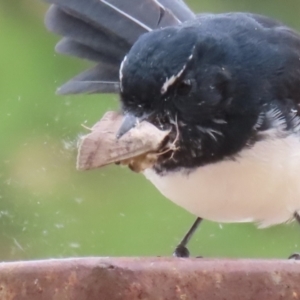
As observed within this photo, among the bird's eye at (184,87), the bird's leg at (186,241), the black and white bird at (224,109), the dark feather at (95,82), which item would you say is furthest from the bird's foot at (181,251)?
the bird's eye at (184,87)

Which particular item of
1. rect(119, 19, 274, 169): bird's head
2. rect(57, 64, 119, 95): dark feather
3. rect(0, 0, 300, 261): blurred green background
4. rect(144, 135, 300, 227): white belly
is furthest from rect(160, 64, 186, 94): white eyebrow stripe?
rect(0, 0, 300, 261): blurred green background

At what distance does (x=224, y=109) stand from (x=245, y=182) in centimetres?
16

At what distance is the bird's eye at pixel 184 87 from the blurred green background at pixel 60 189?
0.75m

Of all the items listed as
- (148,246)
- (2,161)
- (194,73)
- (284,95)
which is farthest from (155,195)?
(194,73)

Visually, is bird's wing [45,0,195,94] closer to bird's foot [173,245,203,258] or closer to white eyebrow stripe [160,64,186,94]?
bird's foot [173,245,203,258]

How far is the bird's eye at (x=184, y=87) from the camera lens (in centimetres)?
148

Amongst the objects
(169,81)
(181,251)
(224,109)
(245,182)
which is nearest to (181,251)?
(181,251)

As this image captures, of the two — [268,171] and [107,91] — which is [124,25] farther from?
[268,171]

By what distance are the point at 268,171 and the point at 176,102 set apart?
0.92 feet

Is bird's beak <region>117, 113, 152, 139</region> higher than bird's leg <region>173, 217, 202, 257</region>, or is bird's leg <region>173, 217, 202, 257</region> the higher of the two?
bird's beak <region>117, 113, 152, 139</region>

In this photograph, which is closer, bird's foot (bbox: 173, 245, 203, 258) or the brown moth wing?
the brown moth wing

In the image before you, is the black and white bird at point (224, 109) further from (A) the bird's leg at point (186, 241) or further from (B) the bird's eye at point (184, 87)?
(A) the bird's leg at point (186, 241)

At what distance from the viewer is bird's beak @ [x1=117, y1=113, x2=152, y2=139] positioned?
1.35 m

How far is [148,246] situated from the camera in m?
2.31
